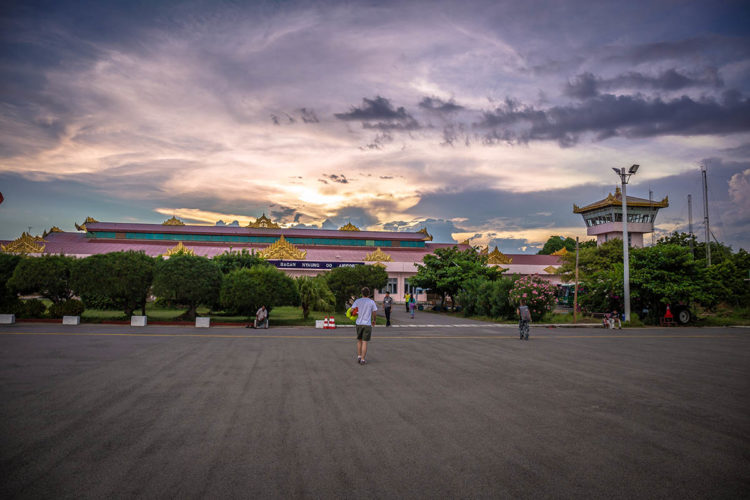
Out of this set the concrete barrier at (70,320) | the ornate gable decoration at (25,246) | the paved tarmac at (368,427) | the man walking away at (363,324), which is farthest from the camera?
the ornate gable decoration at (25,246)

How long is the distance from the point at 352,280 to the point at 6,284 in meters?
19.8

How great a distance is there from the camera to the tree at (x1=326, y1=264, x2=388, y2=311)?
32.1 m

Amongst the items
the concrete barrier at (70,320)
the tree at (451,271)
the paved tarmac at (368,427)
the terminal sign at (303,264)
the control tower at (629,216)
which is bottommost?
the paved tarmac at (368,427)

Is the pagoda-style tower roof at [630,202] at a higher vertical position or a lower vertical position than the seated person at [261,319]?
higher

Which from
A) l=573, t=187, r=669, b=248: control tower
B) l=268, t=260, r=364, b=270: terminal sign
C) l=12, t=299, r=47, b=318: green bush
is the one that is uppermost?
l=573, t=187, r=669, b=248: control tower

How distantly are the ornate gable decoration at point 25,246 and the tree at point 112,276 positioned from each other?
34.5 meters

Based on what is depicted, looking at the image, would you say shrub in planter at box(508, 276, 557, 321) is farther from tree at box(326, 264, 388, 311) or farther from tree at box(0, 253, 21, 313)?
tree at box(0, 253, 21, 313)

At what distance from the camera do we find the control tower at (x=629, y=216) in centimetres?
6088

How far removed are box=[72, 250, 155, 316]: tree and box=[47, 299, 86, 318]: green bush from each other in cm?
80

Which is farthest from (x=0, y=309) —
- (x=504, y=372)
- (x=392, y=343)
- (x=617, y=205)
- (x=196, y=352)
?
(x=617, y=205)

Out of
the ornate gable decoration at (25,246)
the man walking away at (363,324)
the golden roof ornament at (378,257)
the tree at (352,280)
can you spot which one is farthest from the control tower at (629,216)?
the ornate gable decoration at (25,246)

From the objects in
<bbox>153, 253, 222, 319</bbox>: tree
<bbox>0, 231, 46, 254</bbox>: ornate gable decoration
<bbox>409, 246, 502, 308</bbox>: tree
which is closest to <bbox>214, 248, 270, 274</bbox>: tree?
<bbox>153, 253, 222, 319</bbox>: tree

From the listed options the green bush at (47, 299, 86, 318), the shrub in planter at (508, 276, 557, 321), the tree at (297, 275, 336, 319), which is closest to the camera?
the green bush at (47, 299, 86, 318)

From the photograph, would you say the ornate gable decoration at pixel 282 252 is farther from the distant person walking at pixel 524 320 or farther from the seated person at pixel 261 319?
the distant person walking at pixel 524 320
